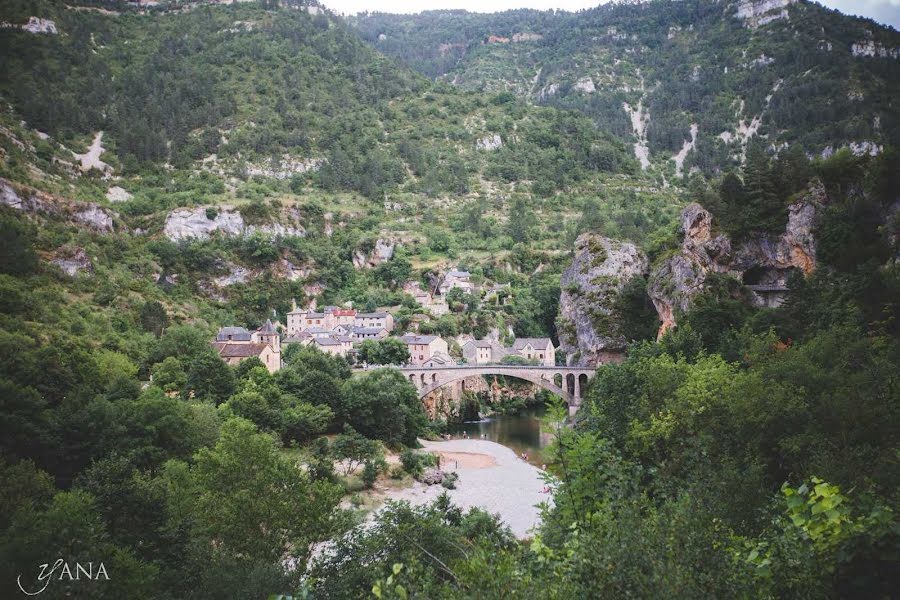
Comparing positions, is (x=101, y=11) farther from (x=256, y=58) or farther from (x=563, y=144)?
(x=563, y=144)

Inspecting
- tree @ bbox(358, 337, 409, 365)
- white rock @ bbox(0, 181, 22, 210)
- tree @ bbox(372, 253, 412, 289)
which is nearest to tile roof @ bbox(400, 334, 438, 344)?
tree @ bbox(358, 337, 409, 365)

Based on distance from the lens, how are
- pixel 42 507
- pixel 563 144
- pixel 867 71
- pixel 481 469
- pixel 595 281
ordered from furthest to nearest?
pixel 563 144, pixel 867 71, pixel 595 281, pixel 481 469, pixel 42 507

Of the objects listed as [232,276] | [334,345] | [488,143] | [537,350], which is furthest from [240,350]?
[488,143]

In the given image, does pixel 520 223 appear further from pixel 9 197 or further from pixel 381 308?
pixel 9 197

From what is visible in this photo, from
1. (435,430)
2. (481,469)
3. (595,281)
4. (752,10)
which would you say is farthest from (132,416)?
(752,10)

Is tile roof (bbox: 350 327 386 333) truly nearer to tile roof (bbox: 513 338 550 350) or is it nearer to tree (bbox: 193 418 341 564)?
tile roof (bbox: 513 338 550 350)
